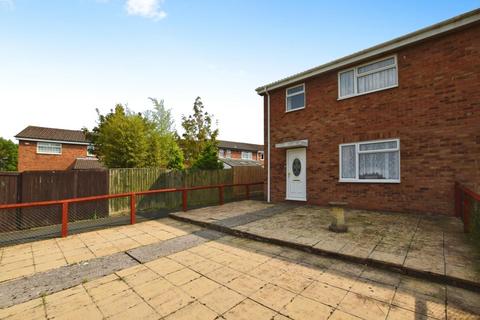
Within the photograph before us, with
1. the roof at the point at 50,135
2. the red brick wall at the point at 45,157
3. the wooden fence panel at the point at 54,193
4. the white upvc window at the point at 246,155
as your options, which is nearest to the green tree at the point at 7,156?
the roof at the point at 50,135

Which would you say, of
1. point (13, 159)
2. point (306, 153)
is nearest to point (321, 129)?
point (306, 153)

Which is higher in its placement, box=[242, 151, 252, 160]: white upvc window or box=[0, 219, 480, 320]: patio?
box=[242, 151, 252, 160]: white upvc window

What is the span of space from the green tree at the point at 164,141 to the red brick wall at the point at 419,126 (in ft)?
30.1

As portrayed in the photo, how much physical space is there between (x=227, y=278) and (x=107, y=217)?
663cm

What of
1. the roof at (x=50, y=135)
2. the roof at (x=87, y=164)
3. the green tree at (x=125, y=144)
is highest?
the roof at (x=50, y=135)

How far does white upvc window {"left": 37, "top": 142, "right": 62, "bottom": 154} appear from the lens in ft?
63.6

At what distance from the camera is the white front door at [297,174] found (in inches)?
342

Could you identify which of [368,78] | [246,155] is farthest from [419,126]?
[246,155]

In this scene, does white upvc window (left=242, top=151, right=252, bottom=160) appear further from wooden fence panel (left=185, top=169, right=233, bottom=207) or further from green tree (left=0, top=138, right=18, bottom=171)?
green tree (left=0, top=138, right=18, bottom=171)

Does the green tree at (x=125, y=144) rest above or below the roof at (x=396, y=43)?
below

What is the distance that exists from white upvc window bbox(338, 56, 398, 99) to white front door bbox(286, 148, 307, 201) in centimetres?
263

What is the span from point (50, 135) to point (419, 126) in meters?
27.1

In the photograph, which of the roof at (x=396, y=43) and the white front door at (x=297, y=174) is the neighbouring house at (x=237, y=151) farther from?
the roof at (x=396, y=43)

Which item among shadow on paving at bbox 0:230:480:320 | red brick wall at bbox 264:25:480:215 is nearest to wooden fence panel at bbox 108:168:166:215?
shadow on paving at bbox 0:230:480:320
